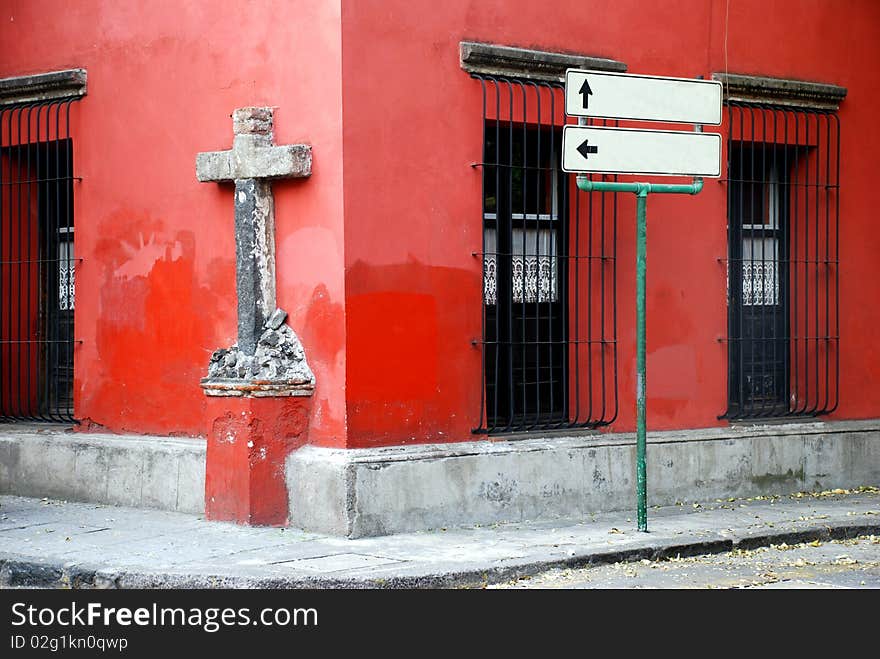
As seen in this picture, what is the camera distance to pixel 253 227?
10359 millimetres

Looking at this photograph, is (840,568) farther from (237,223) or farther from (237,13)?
(237,13)

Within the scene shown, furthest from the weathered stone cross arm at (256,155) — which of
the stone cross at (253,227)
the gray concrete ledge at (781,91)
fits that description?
the gray concrete ledge at (781,91)

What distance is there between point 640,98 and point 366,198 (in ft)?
6.35

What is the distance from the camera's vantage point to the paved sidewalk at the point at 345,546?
27.5ft

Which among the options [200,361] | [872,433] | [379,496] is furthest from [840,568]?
[200,361]

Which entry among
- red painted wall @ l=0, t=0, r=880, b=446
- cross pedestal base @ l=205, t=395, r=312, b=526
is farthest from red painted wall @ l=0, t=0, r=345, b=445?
cross pedestal base @ l=205, t=395, r=312, b=526

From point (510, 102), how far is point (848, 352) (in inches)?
158

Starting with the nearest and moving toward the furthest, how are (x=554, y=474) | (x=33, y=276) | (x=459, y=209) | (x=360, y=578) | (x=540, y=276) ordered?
1. (x=360, y=578)
2. (x=459, y=209)
3. (x=554, y=474)
4. (x=540, y=276)
5. (x=33, y=276)

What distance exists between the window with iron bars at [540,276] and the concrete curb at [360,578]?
5.95ft

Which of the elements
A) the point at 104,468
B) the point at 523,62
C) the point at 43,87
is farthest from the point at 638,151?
the point at 43,87

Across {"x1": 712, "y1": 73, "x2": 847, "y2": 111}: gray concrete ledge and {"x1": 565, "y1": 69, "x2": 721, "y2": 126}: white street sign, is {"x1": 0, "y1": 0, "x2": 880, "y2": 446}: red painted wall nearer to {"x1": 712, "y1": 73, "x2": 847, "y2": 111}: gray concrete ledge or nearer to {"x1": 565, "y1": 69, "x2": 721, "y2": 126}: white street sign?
{"x1": 712, "y1": 73, "x2": 847, "y2": 111}: gray concrete ledge

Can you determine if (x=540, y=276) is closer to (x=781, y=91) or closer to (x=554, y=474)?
(x=554, y=474)

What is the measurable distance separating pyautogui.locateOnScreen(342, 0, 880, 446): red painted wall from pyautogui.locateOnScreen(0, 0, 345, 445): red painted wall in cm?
23

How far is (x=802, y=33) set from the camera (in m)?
12.4
